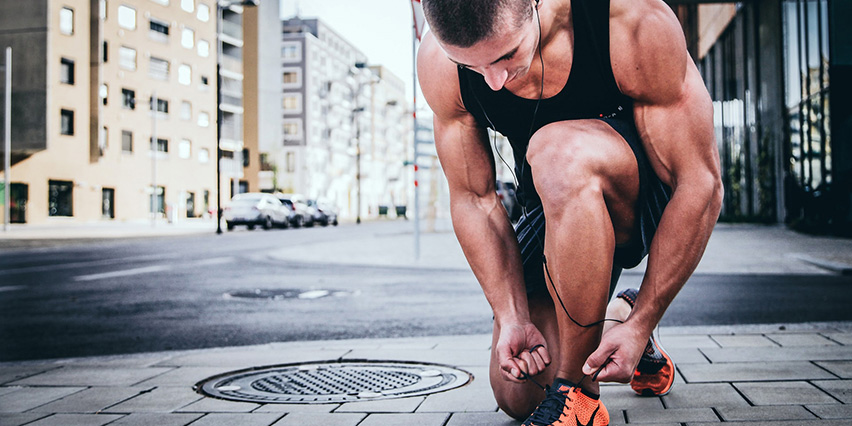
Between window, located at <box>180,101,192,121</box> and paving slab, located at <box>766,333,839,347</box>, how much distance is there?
4611 centimetres

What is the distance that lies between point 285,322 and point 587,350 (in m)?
3.83

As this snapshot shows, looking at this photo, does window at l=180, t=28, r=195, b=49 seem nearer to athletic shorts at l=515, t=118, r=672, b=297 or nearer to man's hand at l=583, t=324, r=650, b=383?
athletic shorts at l=515, t=118, r=672, b=297

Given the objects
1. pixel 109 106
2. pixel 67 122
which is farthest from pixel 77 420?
pixel 109 106

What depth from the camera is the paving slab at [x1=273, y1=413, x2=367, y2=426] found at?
2461mm

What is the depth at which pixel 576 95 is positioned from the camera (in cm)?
214

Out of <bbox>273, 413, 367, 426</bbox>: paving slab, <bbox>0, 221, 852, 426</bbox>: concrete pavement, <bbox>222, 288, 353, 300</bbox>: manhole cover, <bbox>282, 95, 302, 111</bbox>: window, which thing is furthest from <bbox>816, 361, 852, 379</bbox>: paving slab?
<bbox>282, 95, 302, 111</bbox>: window

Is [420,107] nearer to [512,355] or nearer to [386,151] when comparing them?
[512,355]

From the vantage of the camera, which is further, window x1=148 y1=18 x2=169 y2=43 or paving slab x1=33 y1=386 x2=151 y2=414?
window x1=148 y1=18 x2=169 y2=43

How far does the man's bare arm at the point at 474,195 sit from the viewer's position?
2234 millimetres

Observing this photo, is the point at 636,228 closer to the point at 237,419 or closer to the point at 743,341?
the point at 237,419

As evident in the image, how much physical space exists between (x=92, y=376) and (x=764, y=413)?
272 cm

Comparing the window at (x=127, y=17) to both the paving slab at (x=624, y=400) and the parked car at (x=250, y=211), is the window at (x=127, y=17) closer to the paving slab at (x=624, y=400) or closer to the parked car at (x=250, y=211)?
the parked car at (x=250, y=211)

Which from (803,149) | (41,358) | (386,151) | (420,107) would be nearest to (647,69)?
(41,358)

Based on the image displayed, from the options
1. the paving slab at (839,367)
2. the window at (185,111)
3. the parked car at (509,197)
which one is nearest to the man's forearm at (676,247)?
the paving slab at (839,367)
